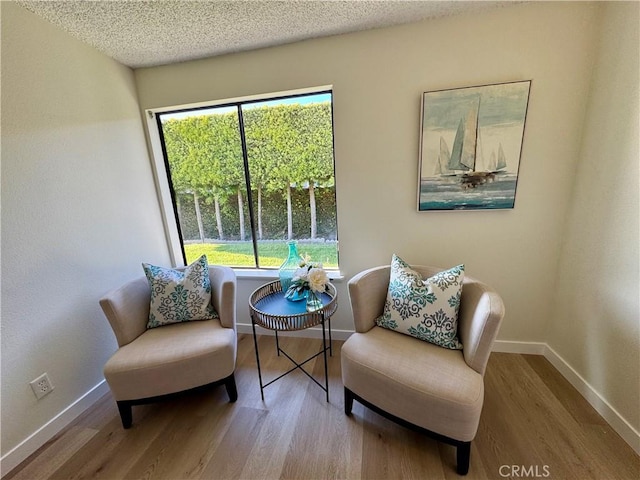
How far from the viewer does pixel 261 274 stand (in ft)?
7.36

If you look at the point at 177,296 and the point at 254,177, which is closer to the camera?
the point at 177,296

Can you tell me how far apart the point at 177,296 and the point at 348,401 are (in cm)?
126

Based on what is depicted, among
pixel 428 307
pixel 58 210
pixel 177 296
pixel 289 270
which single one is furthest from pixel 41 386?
pixel 428 307

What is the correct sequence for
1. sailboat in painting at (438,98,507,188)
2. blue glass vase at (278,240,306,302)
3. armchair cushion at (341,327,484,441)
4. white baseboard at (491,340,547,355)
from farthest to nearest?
1. white baseboard at (491,340,547,355)
2. blue glass vase at (278,240,306,302)
3. sailboat in painting at (438,98,507,188)
4. armchair cushion at (341,327,484,441)

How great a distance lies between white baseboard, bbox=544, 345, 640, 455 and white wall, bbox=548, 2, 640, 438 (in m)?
0.03

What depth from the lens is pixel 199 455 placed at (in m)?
1.31

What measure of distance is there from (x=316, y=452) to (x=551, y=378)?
1592mm

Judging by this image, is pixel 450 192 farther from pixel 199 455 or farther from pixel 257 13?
pixel 199 455

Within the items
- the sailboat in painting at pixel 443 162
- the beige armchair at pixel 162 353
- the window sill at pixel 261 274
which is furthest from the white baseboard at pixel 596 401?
the beige armchair at pixel 162 353

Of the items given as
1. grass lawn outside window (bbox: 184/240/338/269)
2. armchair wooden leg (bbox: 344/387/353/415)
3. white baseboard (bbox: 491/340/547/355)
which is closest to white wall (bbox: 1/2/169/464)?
grass lawn outside window (bbox: 184/240/338/269)

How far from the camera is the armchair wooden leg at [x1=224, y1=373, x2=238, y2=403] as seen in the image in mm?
1567

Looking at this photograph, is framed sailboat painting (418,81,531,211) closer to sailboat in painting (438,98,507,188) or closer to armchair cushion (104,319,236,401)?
sailboat in painting (438,98,507,188)

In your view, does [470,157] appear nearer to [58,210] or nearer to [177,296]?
[177,296]

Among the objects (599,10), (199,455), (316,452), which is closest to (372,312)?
(316,452)
